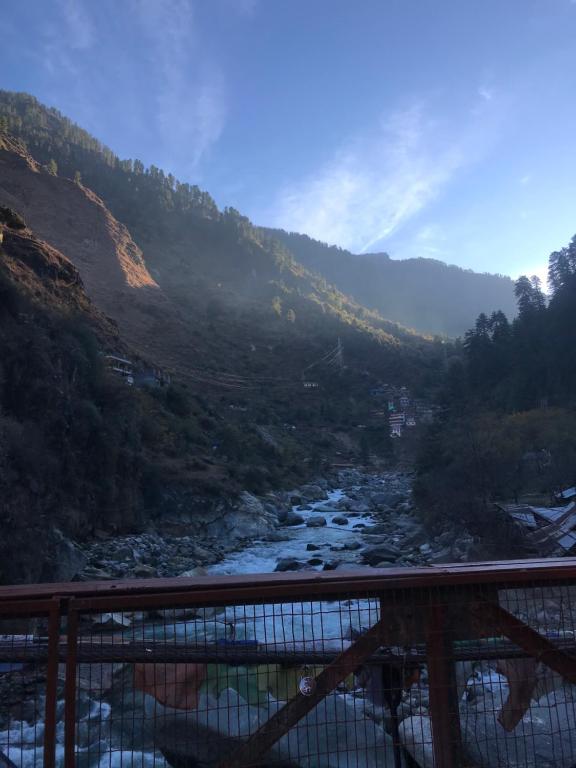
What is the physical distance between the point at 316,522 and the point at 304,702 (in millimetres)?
24702

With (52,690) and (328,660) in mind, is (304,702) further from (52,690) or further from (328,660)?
(52,690)

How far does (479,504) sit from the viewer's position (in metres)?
18.7

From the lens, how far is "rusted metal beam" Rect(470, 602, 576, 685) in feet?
9.43

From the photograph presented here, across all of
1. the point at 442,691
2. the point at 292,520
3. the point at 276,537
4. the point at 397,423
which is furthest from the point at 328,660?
the point at 397,423

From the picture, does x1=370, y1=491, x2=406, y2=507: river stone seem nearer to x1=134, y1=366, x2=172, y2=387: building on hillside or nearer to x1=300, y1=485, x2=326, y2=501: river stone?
x1=300, y1=485, x2=326, y2=501: river stone

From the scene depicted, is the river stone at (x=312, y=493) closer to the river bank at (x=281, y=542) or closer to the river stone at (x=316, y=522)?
the river bank at (x=281, y=542)

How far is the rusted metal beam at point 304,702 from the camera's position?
9.44 ft

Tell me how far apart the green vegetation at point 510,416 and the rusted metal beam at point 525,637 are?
13956 mm

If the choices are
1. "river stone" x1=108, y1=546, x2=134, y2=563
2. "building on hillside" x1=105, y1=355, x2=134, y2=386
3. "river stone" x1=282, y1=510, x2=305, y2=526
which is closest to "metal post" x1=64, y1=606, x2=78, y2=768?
"river stone" x1=108, y1=546, x2=134, y2=563

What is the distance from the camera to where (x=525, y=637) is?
2.93 m

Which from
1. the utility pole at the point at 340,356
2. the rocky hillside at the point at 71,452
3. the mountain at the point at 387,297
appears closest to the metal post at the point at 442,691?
the rocky hillside at the point at 71,452

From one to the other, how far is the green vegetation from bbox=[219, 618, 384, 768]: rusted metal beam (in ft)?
47.1

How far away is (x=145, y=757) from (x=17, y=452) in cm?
1636

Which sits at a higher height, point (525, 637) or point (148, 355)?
point (148, 355)
